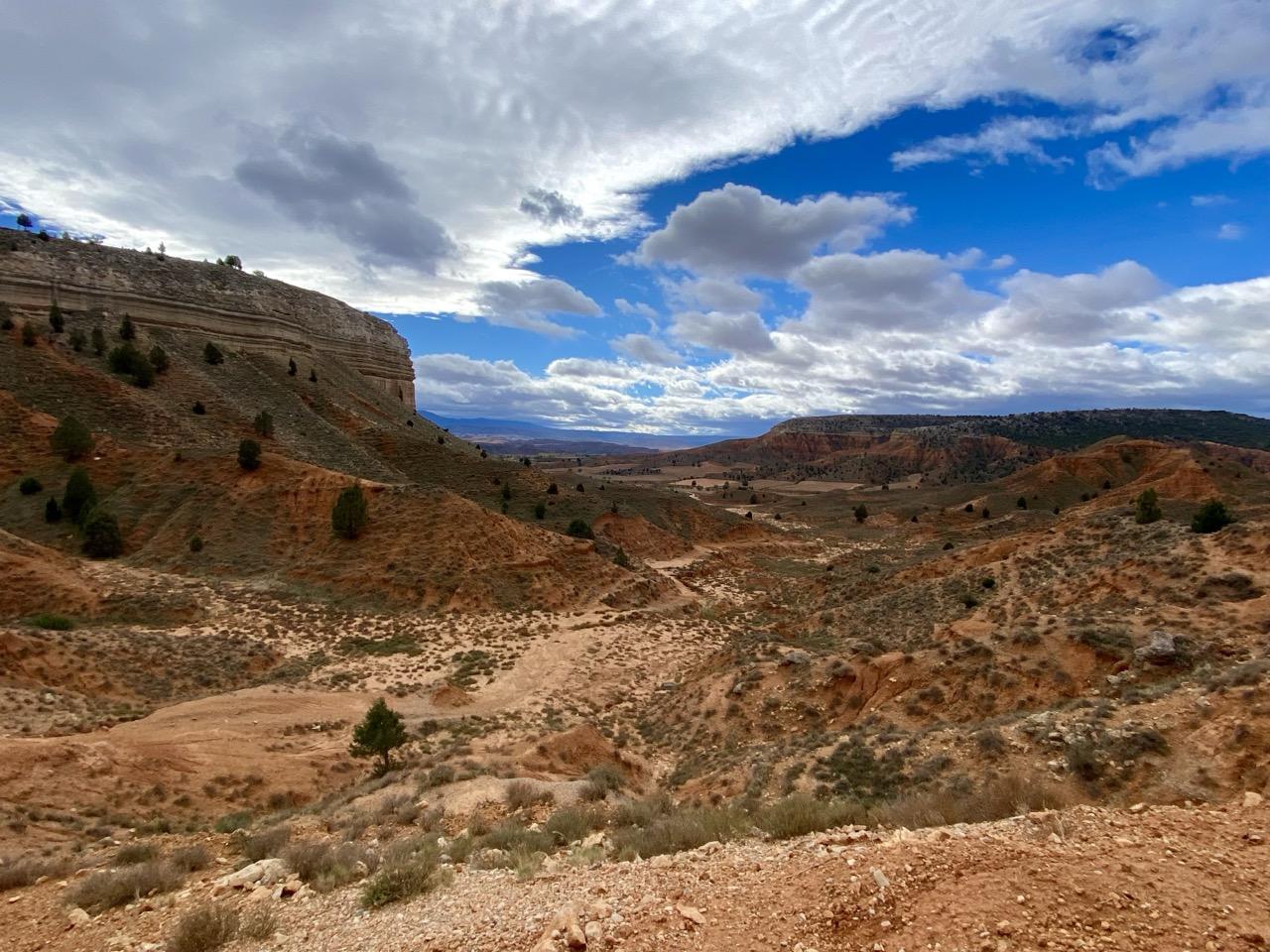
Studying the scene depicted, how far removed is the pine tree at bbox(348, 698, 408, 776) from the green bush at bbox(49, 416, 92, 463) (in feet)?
111

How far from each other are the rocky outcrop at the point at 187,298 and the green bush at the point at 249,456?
1131 inches

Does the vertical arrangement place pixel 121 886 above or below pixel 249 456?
below

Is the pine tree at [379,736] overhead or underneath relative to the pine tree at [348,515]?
underneath

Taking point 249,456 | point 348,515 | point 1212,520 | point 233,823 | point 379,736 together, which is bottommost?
point 379,736

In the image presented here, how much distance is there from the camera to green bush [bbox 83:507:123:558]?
1180 inches

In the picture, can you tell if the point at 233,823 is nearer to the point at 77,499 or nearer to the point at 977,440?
the point at 77,499

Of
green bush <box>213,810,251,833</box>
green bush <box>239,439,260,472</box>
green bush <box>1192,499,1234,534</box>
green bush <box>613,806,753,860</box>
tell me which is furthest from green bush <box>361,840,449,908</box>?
green bush <box>239,439,260,472</box>

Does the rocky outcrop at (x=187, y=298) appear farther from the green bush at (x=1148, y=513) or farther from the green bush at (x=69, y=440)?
the green bush at (x=1148, y=513)

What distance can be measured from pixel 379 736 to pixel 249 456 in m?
28.7

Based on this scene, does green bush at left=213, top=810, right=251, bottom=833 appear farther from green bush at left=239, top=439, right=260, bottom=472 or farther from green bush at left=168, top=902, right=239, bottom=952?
green bush at left=239, top=439, right=260, bottom=472

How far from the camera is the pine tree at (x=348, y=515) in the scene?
34.0m

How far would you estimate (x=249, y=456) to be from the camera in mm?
36562

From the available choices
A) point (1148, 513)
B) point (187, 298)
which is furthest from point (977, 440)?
point (187, 298)

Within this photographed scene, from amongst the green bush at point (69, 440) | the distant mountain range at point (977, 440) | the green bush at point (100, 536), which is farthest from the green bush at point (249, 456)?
the distant mountain range at point (977, 440)
